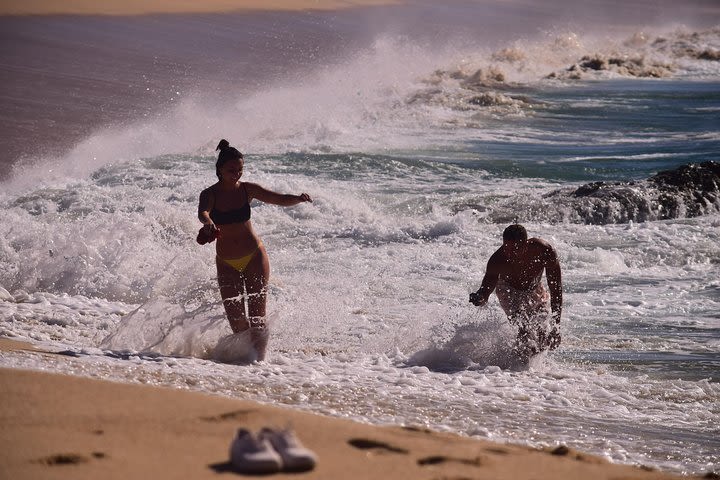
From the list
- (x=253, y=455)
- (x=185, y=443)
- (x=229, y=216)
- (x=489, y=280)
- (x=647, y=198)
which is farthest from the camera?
(x=647, y=198)

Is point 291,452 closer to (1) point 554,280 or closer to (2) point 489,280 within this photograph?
(2) point 489,280

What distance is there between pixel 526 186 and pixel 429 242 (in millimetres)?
5542

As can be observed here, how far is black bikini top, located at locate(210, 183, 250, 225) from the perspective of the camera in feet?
24.0

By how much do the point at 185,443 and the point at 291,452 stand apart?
0.52 meters

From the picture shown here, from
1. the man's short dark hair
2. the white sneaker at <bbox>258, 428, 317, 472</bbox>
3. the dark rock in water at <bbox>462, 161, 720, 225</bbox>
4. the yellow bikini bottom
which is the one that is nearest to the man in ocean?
the man's short dark hair

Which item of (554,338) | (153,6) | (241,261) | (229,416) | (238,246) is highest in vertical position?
(153,6)

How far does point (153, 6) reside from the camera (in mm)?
50719

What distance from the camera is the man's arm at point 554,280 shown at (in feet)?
25.4

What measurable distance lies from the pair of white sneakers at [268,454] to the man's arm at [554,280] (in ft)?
13.6

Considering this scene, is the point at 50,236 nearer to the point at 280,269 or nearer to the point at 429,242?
the point at 280,269

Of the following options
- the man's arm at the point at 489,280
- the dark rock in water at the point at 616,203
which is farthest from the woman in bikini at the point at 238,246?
the dark rock in water at the point at 616,203

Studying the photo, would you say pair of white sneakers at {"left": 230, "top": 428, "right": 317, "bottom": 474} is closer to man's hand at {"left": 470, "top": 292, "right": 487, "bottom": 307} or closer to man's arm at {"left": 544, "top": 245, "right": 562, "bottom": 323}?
man's hand at {"left": 470, "top": 292, "right": 487, "bottom": 307}

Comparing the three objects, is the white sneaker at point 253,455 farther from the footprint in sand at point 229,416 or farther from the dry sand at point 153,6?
the dry sand at point 153,6

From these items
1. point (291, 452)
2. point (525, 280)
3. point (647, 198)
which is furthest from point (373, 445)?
point (647, 198)
